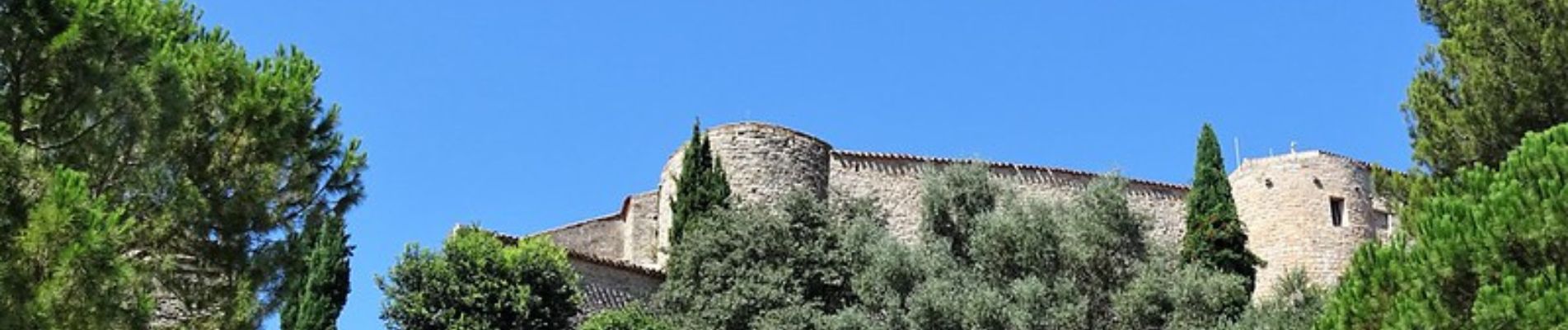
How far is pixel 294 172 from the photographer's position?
701 inches

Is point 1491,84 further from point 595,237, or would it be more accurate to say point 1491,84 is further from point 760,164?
point 595,237

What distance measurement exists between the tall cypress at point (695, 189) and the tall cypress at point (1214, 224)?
24.8 ft

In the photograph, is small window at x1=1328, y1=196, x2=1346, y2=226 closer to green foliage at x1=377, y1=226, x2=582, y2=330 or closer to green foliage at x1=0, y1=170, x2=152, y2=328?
green foliage at x1=377, y1=226, x2=582, y2=330

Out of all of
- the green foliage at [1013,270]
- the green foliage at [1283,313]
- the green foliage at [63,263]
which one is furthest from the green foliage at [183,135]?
the green foliage at [1283,313]

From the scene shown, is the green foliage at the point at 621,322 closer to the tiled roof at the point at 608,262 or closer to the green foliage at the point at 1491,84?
the tiled roof at the point at 608,262

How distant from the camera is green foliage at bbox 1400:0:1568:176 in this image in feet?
59.5

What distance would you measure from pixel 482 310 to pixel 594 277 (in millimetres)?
3734

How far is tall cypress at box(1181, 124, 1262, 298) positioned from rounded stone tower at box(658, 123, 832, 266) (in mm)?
6190

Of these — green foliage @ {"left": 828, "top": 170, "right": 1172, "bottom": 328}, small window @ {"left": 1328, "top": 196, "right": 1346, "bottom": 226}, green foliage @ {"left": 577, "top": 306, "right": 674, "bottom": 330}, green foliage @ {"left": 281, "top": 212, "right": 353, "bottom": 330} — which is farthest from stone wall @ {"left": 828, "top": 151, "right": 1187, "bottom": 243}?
green foliage @ {"left": 281, "top": 212, "right": 353, "bottom": 330}

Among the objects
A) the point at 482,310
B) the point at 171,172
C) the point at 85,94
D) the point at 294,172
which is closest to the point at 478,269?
the point at 482,310

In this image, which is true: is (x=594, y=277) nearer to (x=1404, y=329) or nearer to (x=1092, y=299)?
(x=1092, y=299)

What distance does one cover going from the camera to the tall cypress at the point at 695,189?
91.5ft

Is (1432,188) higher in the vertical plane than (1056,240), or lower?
lower

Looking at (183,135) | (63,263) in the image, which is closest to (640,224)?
(183,135)
